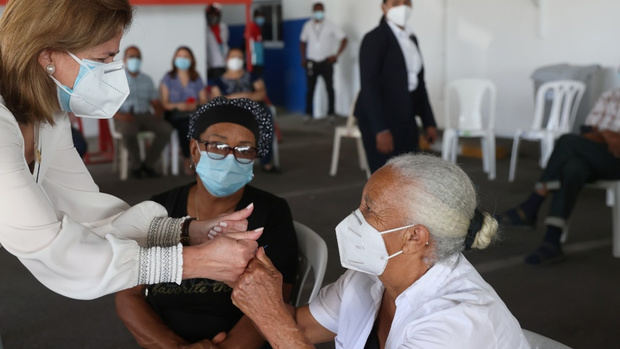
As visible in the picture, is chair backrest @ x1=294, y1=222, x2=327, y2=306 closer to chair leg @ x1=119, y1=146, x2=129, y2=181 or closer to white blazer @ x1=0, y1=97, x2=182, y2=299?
white blazer @ x1=0, y1=97, x2=182, y2=299

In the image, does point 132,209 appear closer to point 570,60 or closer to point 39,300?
point 39,300

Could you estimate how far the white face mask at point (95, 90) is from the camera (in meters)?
1.45

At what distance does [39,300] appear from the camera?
3539mm

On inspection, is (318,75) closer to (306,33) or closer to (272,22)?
(306,33)

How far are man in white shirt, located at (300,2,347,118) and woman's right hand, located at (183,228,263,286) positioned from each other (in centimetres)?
969


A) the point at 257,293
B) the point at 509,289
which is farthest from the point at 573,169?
the point at 257,293

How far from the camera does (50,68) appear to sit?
1372mm

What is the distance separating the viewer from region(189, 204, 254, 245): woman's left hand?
5.41 feet

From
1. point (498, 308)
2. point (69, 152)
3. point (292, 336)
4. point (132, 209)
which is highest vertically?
point (69, 152)

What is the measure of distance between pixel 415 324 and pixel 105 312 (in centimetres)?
237

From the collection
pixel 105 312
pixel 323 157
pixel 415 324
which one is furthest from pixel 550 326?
pixel 323 157

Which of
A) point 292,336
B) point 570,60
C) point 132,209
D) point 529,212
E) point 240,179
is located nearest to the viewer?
point 292,336

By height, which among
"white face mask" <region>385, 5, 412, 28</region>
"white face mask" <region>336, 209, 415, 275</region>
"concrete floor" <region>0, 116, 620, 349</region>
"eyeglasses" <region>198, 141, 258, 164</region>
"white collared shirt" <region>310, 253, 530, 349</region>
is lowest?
"concrete floor" <region>0, 116, 620, 349</region>

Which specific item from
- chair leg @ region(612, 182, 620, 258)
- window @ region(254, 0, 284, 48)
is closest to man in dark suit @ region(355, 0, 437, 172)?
chair leg @ region(612, 182, 620, 258)
